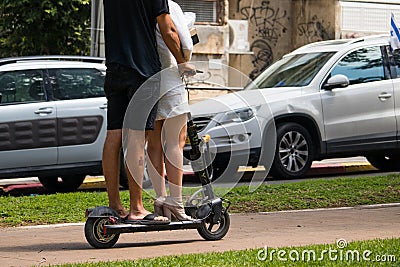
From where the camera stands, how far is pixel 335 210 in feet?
32.8

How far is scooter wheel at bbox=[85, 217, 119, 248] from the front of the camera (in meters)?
7.45

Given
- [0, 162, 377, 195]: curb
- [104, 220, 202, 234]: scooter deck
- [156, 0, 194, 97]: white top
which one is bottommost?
[0, 162, 377, 195]: curb

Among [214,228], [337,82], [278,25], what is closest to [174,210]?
[214,228]

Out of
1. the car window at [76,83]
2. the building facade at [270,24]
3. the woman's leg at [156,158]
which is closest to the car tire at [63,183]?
the car window at [76,83]

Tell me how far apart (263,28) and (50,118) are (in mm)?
13948

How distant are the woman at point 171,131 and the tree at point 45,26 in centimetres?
1253

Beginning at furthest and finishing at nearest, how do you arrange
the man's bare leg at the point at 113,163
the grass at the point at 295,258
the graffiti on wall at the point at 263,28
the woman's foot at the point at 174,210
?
the graffiti on wall at the point at 263,28, the woman's foot at the point at 174,210, the man's bare leg at the point at 113,163, the grass at the point at 295,258

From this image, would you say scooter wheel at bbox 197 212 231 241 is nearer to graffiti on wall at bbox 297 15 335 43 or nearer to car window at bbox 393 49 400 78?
car window at bbox 393 49 400 78

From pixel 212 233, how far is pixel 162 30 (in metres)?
Result: 1.59

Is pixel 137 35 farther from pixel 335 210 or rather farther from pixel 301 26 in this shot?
pixel 301 26

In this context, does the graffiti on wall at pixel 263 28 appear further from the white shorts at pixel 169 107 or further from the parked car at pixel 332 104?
the white shorts at pixel 169 107

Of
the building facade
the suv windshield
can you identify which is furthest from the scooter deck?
the building facade

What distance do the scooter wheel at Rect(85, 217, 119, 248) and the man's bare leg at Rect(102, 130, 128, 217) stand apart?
247mm

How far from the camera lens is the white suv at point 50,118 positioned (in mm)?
12367
